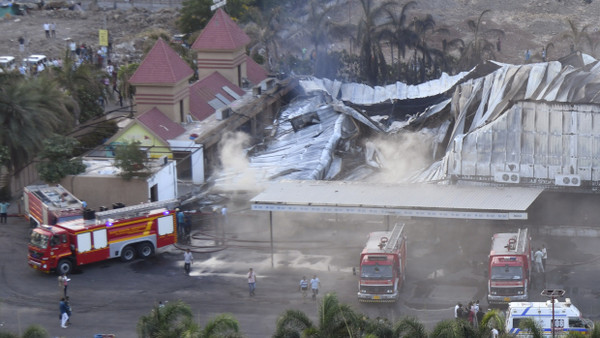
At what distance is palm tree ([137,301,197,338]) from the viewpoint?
31922 millimetres

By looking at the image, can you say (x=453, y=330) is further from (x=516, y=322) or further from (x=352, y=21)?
(x=352, y=21)

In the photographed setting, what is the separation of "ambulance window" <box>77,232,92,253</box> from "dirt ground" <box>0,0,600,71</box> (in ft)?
136

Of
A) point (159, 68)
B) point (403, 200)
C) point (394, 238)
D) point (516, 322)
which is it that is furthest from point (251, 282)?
point (159, 68)

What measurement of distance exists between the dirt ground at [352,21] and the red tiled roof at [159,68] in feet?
86.3

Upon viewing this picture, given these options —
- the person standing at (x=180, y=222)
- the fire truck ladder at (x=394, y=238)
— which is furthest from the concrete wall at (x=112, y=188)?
the fire truck ladder at (x=394, y=238)

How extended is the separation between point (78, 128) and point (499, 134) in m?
24.8

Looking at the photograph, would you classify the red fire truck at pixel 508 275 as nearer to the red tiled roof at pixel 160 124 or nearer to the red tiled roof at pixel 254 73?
the red tiled roof at pixel 160 124

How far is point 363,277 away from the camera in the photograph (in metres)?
41.0

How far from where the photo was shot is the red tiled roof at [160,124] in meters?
57.8

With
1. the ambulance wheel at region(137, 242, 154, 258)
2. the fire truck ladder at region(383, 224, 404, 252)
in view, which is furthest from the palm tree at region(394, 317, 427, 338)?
the ambulance wheel at region(137, 242, 154, 258)

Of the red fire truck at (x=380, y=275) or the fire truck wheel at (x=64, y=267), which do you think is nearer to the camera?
the red fire truck at (x=380, y=275)

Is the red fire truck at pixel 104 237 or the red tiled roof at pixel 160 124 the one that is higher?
the red tiled roof at pixel 160 124

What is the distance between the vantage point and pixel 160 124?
58656 mm

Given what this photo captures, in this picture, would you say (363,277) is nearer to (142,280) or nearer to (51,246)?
(142,280)
